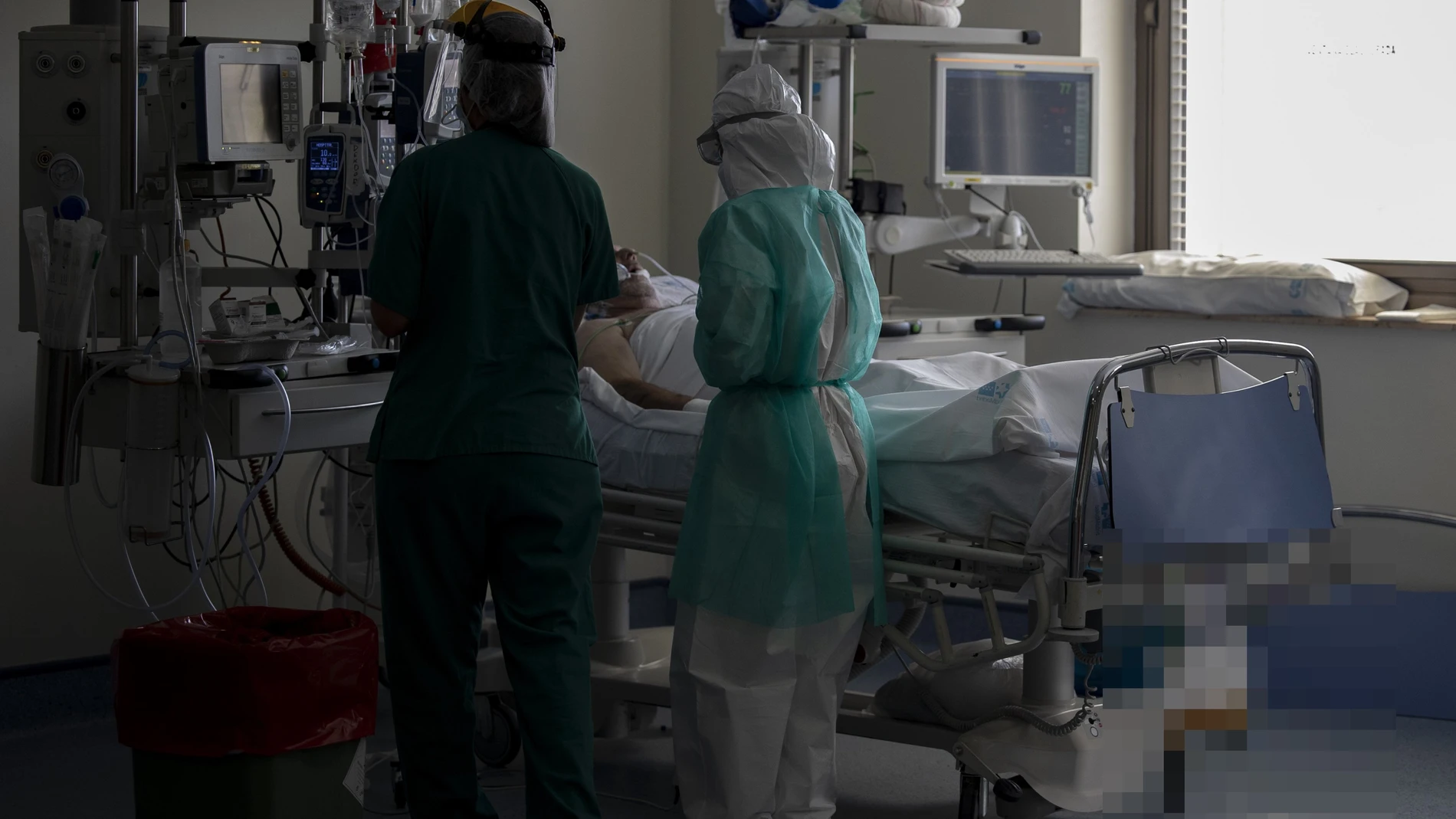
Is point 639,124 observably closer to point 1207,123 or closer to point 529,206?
point 1207,123

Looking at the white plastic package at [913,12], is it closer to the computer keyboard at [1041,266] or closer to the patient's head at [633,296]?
the computer keyboard at [1041,266]

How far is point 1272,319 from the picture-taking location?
4.00 m

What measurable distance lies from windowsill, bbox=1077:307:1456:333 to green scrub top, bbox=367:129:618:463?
7.51 feet

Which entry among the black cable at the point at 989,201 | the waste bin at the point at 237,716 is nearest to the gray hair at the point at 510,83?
the waste bin at the point at 237,716

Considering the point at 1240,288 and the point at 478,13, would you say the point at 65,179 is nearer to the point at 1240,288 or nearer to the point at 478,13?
the point at 478,13

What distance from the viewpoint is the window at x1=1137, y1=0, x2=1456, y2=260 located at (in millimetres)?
4035

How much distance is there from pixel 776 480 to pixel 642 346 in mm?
946

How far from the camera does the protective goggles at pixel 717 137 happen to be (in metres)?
2.76

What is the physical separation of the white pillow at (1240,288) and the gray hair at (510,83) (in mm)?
2041

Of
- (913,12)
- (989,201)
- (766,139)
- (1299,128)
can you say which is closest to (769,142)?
(766,139)

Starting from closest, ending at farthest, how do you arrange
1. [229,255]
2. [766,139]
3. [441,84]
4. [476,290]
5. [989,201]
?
[476,290] → [766,139] → [441,84] → [229,255] → [989,201]

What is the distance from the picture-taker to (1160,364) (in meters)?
2.62

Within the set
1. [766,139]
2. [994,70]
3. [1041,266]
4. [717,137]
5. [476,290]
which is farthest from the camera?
[994,70]

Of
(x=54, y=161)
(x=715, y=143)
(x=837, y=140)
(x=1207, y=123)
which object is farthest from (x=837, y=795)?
(x=1207, y=123)
